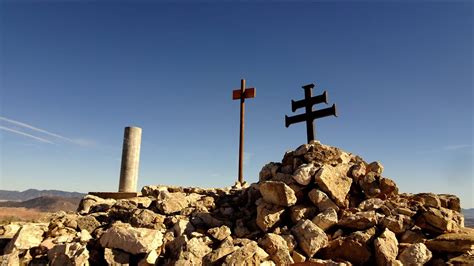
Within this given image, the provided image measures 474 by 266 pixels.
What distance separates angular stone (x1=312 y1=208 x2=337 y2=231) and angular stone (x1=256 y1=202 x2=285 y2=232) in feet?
2.74

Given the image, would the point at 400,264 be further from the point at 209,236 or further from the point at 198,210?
the point at 198,210

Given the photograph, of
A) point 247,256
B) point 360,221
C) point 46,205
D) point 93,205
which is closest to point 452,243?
point 360,221

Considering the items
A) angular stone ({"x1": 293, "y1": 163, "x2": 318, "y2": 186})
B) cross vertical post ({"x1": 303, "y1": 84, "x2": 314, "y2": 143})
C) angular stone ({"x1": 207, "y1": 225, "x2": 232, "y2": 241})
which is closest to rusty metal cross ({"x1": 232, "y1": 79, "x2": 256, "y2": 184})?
cross vertical post ({"x1": 303, "y1": 84, "x2": 314, "y2": 143})

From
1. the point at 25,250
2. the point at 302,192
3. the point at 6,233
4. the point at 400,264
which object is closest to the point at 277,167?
the point at 302,192

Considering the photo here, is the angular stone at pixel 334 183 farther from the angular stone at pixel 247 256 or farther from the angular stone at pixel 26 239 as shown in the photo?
the angular stone at pixel 26 239

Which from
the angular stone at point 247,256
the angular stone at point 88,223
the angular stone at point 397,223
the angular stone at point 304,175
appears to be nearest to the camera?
the angular stone at point 247,256

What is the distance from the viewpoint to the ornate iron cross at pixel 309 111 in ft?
36.4

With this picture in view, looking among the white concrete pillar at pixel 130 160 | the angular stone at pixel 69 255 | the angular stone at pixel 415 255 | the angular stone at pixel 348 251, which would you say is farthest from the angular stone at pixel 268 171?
the white concrete pillar at pixel 130 160

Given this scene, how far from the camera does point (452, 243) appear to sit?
6.48 metres

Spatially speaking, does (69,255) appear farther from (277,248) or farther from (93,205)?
(93,205)

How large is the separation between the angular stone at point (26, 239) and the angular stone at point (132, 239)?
61.2 inches

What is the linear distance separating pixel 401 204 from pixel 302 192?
7.46 ft

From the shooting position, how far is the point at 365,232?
22.4 feet

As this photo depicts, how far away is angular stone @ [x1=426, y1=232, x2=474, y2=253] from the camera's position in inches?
250
